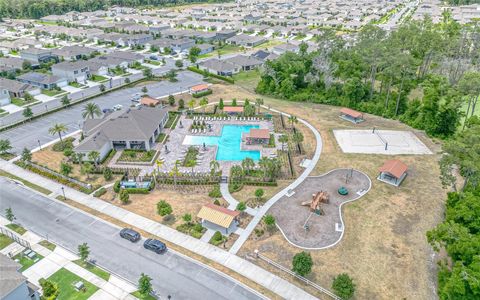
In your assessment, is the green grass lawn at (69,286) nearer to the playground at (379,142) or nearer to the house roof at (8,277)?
the house roof at (8,277)

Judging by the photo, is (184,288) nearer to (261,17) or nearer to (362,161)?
(362,161)

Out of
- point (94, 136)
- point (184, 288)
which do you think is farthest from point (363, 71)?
point (184, 288)

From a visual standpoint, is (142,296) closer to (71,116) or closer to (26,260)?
(26,260)

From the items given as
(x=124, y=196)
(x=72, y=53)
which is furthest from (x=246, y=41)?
(x=124, y=196)

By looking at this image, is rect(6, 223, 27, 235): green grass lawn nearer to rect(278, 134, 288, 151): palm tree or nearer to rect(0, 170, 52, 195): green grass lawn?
rect(0, 170, 52, 195): green grass lawn

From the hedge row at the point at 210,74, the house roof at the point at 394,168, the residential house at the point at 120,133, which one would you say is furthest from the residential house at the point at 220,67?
the house roof at the point at 394,168

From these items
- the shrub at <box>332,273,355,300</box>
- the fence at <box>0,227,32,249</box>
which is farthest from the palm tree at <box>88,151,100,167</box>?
the shrub at <box>332,273,355,300</box>
